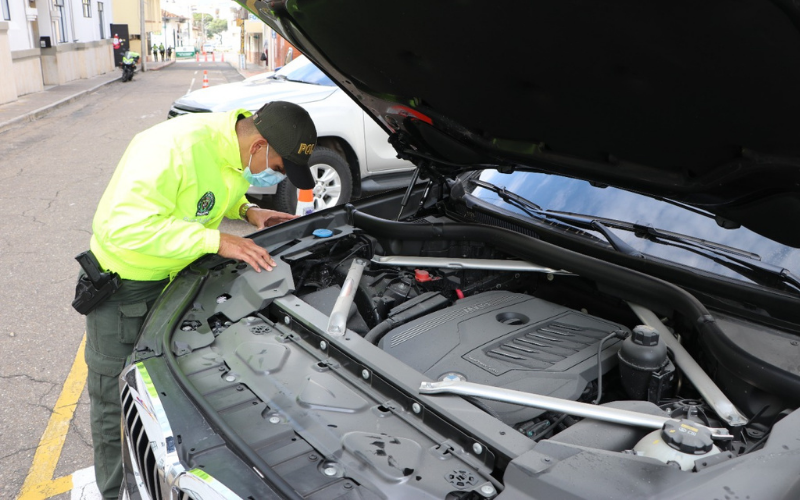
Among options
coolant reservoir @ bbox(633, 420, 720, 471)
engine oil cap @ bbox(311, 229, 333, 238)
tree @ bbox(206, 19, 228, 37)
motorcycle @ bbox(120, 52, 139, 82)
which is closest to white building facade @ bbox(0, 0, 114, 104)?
motorcycle @ bbox(120, 52, 139, 82)

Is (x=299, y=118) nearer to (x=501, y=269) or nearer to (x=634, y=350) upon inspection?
(x=501, y=269)

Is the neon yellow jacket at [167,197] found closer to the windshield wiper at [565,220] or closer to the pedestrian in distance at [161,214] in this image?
the pedestrian in distance at [161,214]

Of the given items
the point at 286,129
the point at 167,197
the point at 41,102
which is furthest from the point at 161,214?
the point at 41,102

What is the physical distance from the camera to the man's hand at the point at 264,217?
10.1ft

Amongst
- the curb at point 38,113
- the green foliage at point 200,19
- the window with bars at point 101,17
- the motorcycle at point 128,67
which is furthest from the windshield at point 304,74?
the green foliage at point 200,19

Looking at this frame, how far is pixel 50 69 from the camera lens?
18.4 m

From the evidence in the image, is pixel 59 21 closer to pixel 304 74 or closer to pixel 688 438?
pixel 304 74

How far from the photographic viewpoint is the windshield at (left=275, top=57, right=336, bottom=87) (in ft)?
21.6

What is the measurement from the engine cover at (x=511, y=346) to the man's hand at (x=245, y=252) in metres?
0.64

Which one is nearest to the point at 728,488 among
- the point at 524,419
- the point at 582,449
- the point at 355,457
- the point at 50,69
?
the point at 582,449

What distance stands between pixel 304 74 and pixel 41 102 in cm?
1086

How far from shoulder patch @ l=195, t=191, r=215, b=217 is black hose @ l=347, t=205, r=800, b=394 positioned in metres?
0.73

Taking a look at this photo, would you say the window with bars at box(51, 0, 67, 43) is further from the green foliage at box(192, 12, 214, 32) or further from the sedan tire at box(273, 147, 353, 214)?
the green foliage at box(192, 12, 214, 32)

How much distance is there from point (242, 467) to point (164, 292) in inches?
45.0
